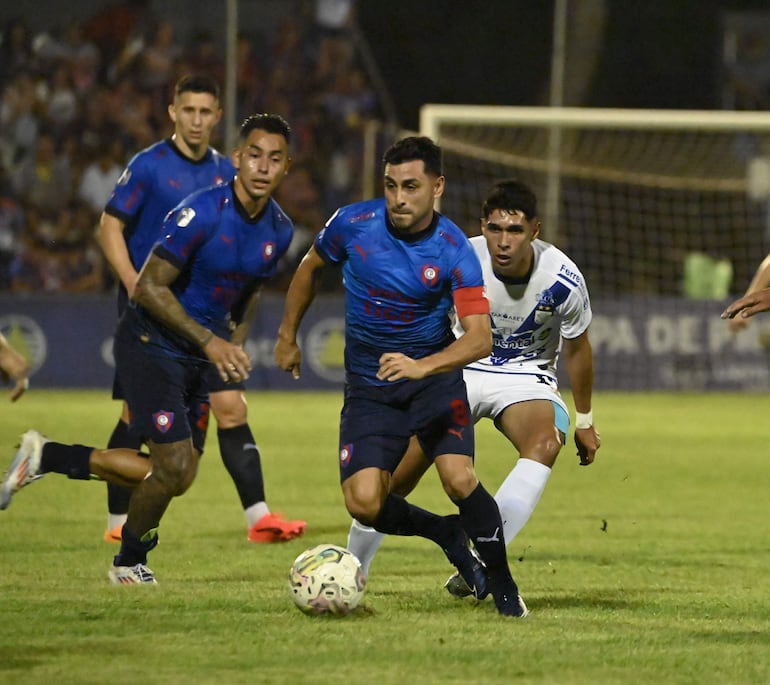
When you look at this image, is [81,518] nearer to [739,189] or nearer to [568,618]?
[568,618]

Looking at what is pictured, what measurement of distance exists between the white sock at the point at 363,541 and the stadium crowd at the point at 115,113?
12.9 metres

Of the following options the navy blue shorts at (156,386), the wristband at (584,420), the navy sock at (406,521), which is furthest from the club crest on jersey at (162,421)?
the wristband at (584,420)

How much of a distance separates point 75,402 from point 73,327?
1637 millimetres

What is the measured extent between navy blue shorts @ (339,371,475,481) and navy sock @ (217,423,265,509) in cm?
214

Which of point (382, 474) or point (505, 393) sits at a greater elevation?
point (505, 393)

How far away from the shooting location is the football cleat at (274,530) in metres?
8.29

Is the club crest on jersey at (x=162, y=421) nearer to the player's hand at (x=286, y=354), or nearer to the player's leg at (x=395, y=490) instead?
the player's hand at (x=286, y=354)

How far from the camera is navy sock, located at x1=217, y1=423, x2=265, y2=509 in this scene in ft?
27.6

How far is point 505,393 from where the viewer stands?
23.4 feet

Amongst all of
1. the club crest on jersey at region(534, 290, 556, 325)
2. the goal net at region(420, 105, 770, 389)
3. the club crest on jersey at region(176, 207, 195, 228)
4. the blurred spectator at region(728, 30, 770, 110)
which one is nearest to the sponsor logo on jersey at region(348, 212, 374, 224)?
the club crest on jersey at region(176, 207, 195, 228)

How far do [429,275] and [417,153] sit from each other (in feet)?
1.58

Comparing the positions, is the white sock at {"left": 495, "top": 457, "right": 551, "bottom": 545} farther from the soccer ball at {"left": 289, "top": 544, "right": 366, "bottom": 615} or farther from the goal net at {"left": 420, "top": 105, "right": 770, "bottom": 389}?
the goal net at {"left": 420, "top": 105, "right": 770, "bottom": 389}

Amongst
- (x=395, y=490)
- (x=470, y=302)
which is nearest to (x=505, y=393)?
(x=395, y=490)

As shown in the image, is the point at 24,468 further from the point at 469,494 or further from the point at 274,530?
the point at 469,494
